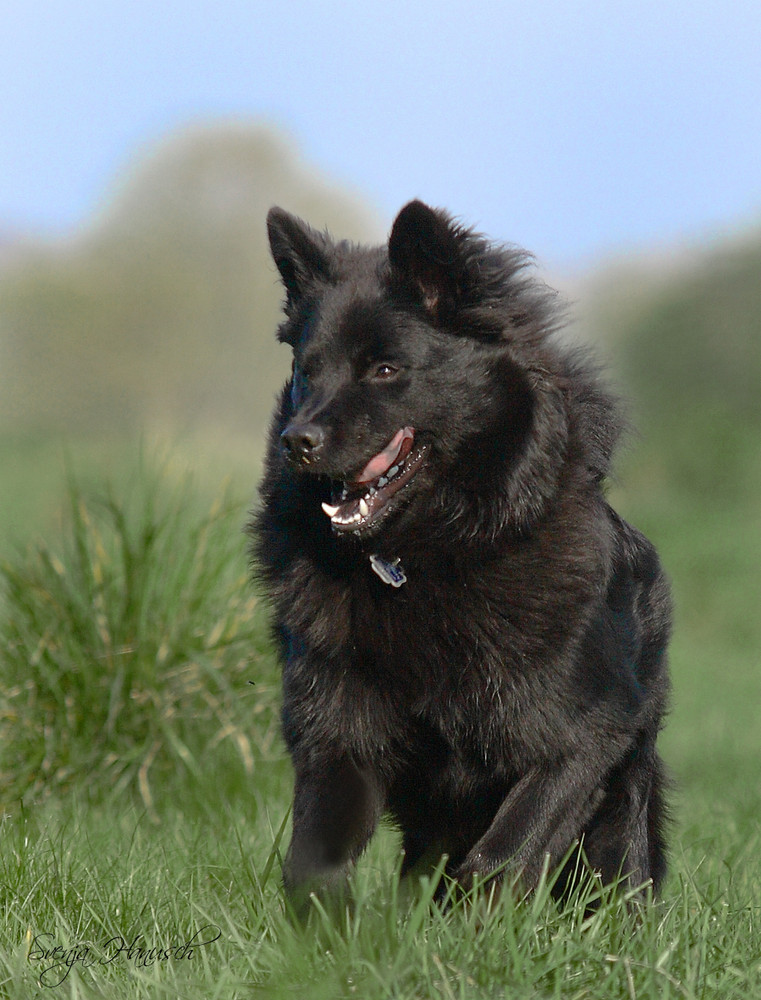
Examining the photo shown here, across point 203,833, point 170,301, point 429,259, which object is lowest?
point 170,301

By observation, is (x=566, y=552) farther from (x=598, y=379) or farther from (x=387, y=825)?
(x=387, y=825)

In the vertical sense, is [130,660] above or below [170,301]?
above

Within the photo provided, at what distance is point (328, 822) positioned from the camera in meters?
3.17

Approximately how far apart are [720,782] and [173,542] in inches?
156

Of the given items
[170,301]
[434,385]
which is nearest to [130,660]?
[434,385]

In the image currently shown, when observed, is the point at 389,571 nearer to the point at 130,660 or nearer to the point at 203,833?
the point at 203,833

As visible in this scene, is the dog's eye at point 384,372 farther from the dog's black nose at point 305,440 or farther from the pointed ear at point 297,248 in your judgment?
the pointed ear at point 297,248

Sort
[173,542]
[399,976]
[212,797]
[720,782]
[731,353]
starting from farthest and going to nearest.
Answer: [731,353]
[720,782]
[173,542]
[212,797]
[399,976]

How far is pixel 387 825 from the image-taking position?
11.5 feet

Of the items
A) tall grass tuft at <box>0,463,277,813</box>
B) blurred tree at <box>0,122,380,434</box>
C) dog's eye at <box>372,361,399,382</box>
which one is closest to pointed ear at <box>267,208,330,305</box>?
dog's eye at <box>372,361,399,382</box>

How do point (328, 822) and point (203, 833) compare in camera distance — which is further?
point (203, 833)

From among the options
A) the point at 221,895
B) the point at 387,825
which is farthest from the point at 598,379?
the point at 221,895

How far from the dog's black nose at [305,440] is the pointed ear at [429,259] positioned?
1.88 ft

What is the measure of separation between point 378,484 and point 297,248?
0.89 meters
